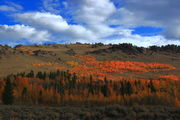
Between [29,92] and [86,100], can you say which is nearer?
[86,100]

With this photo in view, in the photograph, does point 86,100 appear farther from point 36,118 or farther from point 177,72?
point 177,72

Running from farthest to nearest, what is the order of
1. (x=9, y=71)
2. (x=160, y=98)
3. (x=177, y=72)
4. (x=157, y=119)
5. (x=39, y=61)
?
(x=39, y=61), (x=177, y=72), (x=9, y=71), (x=160, y=98), (x=157, y=119)

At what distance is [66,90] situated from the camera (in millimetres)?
110250

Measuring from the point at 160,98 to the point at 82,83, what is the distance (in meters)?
49.2

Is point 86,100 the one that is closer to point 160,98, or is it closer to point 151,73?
point 160,98

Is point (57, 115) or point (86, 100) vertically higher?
point (57, 115)

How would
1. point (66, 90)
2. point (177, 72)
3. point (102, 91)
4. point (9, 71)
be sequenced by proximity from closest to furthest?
point (102, 91) < point (66, 90) < point (9, 71) < point (177, 72)

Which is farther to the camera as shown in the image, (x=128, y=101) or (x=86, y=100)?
(x=86, y=100)

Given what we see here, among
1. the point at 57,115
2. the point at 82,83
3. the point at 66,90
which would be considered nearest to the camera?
the point at 57,115

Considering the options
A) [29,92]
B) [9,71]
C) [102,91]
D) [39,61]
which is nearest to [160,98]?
[102,91]

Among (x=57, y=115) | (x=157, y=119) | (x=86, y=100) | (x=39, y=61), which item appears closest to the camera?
(x=157, y=119)

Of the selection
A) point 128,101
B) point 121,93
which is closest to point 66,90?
point 121,93

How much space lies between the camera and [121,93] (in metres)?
101

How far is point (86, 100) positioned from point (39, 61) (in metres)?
81.9
